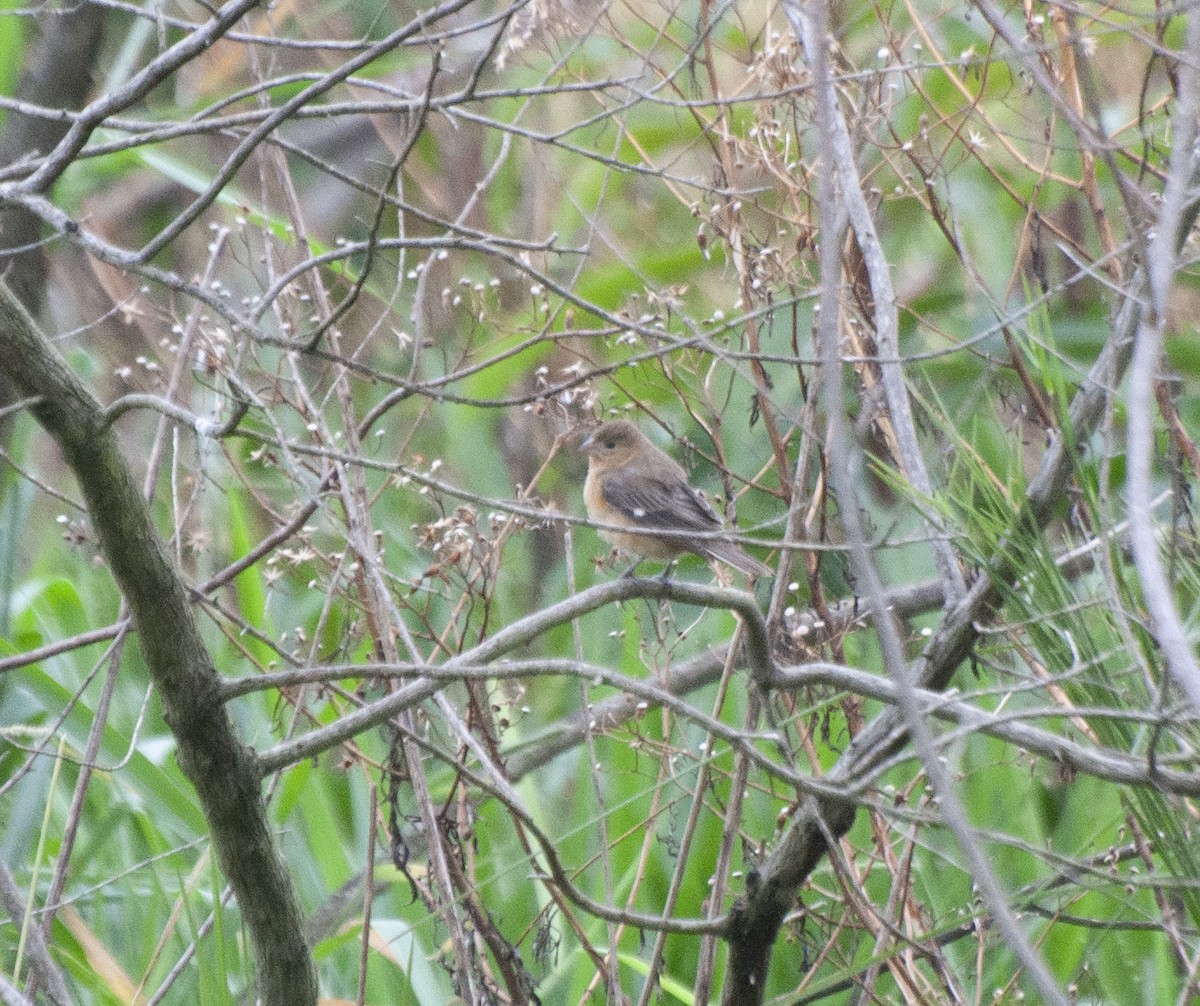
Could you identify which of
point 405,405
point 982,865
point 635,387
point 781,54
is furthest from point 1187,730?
point 405,405

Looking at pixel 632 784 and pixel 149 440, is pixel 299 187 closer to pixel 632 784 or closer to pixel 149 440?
pixel 149 440

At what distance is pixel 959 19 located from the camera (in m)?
4.94

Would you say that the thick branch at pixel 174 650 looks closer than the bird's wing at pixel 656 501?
Yes

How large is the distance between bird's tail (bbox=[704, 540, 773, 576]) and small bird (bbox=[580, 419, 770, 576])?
33 centimetres

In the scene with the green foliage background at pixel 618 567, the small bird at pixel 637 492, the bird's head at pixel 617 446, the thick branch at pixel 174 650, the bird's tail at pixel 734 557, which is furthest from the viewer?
the bird's head at pixel 617 446

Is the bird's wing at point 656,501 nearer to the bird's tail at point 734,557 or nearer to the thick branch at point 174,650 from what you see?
the bird's tail at point 734,557

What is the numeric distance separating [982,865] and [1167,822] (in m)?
1.04

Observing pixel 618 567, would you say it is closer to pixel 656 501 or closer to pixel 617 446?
pixel 656 501

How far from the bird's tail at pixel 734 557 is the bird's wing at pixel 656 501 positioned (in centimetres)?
64

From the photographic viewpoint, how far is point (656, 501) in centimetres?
414

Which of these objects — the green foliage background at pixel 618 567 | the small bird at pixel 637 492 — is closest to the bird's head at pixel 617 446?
the small bird at pixel 637 492

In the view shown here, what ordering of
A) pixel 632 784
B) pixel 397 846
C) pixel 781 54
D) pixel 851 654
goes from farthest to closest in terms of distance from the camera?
pixel 851 654 < pixel 632 784 < pixel 781 54 < pixel 397 846

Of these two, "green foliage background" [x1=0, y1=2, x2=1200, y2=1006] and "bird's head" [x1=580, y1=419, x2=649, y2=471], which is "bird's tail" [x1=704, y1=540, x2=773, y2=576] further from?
"bird's head" [x1=580, y1=419, x2=649, y2=471]

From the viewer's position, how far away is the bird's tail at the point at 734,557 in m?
3.20
